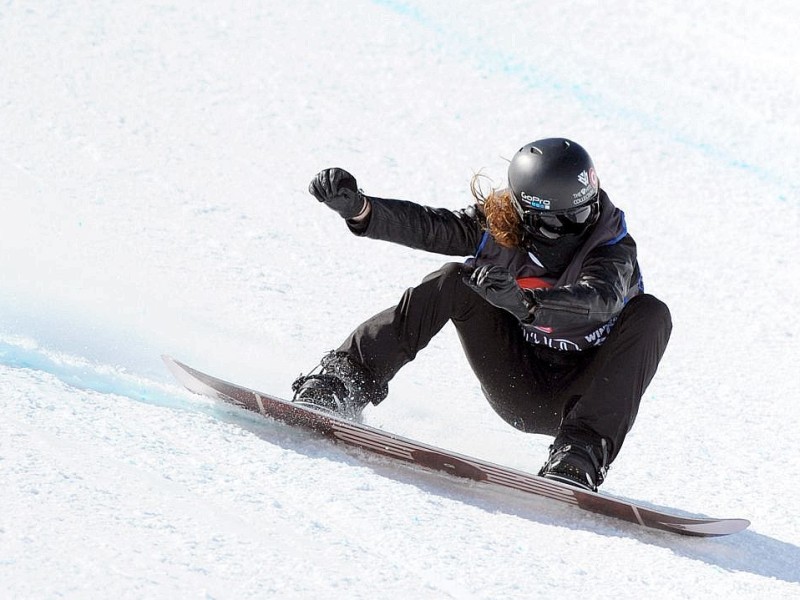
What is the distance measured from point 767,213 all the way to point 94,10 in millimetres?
5873

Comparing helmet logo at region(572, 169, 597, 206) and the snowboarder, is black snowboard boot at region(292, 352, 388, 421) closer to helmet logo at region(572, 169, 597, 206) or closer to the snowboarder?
the snowboarder

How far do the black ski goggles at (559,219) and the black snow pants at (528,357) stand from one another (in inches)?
11.1

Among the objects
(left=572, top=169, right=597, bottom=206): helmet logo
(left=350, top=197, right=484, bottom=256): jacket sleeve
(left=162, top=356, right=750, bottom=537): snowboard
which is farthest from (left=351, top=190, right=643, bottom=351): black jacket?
(left=162, top=356, right=750, bottom=537): snowboard

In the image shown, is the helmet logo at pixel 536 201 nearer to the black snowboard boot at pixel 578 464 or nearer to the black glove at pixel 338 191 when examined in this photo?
the black glove at pixel 338 191

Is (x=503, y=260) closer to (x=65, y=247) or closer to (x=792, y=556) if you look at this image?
(x=792, y=556)

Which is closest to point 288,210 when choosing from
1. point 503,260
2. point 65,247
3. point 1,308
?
point 65,247

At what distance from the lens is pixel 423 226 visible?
375 cm

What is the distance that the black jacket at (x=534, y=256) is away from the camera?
11.4ft

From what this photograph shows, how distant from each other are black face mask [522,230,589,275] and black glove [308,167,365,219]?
1.98ft

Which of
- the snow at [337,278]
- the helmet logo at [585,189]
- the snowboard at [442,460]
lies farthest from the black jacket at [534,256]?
the snow at [337,278]

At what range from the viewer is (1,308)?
4340mm

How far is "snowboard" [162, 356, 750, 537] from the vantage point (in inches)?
128

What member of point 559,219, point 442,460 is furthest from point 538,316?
point 442,460

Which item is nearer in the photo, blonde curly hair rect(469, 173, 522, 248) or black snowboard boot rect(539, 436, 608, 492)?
black snowboard boot rect(539, 436, 608, 492)
